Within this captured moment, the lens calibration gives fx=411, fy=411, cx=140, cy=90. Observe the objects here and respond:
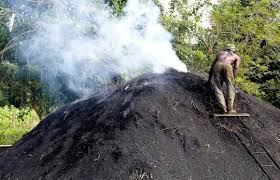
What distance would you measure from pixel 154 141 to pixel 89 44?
5337mm

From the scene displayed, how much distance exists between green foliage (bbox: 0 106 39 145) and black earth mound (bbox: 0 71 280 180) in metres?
8.30

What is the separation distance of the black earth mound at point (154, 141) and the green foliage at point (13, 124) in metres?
8.30

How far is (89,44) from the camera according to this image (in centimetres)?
1129

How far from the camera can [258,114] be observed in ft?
26.9

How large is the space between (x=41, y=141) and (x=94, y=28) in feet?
13.4

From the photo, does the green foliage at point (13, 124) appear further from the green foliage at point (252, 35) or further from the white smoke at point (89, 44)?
the green foliage at point (252, 35)

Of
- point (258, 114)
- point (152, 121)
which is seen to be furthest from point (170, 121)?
point (258, 114)

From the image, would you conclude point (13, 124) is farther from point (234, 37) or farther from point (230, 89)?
point (230, 89)

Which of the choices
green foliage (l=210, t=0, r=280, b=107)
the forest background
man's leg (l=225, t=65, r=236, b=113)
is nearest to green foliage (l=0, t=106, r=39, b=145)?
the forest background

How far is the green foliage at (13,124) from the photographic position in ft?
54.4

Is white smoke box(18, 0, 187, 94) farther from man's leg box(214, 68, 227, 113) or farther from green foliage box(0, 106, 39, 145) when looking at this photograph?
green foliage box(0, 106, 39, 145)

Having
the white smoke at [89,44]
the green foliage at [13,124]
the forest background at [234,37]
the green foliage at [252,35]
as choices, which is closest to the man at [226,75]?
the white smoke at [89,44]

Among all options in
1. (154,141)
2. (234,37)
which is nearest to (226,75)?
(154,141)

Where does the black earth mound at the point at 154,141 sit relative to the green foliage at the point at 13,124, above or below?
above
